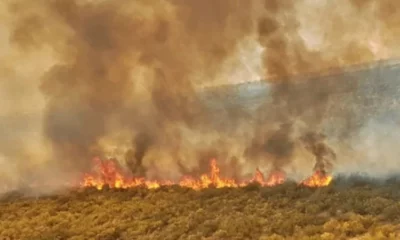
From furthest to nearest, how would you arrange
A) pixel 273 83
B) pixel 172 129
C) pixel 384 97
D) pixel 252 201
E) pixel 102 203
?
pixel 384 97, pixel 172 129, pixel 273 83, pixel 102 203, pixel 252 201

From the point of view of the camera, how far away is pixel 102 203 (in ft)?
78.9

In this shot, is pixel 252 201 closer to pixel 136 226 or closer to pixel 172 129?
pixel 136 226

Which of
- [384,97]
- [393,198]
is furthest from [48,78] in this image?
[384,97]

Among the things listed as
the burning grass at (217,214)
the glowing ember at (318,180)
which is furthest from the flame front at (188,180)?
the burning grass at (217,214)

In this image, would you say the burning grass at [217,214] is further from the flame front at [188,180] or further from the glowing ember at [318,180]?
the flame front at [188,180]

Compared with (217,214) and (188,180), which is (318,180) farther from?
(188,180)

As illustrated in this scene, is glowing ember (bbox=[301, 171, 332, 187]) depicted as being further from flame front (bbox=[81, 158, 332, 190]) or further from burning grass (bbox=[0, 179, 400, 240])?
burning grass (bbox=[0, 179, 400, 240])

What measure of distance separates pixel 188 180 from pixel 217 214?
6027 millimetres

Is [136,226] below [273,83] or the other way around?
below

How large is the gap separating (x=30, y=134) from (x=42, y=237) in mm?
30535

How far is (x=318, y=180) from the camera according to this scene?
911 inches

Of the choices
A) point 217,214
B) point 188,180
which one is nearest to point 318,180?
point 217,214

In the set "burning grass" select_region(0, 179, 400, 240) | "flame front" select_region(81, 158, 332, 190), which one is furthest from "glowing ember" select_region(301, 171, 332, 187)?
"burning grass" select_region(0, 179, 400, 240)

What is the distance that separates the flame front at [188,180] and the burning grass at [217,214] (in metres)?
0.70
